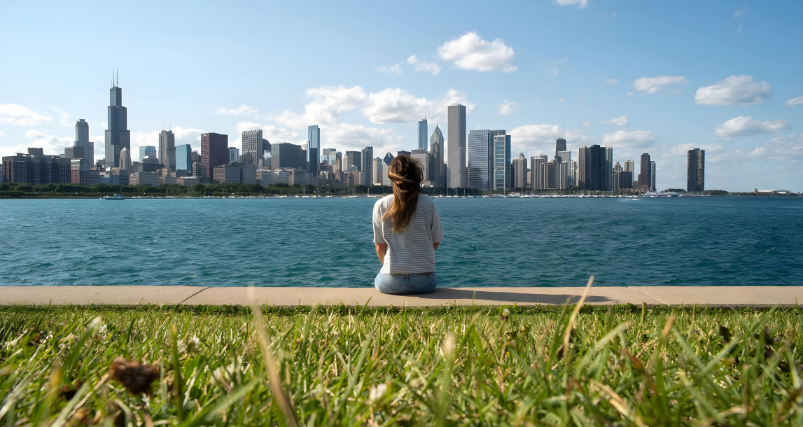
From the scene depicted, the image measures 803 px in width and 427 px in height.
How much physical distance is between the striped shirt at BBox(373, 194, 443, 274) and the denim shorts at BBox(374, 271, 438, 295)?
6cm

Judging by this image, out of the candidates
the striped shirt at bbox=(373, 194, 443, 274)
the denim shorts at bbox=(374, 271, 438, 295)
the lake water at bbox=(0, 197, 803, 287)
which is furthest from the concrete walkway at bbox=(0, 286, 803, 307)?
the lake water at bbox=(0, 197, 803, 287)

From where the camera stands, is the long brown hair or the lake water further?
the lake water

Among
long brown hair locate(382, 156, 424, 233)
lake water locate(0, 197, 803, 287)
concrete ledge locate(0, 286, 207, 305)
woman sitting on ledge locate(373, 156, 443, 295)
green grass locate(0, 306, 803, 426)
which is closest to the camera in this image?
green grass locate(0, 306, 803, 426)

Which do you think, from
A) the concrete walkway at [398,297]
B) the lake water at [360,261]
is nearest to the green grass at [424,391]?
the concrete walkway at [398,297]

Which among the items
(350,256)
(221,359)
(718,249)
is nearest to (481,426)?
(221,359)

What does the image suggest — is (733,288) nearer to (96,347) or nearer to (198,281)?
(96,347)

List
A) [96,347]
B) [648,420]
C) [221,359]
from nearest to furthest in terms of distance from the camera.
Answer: [648,420], [221,359], [96,347]

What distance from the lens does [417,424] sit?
4.03 ft

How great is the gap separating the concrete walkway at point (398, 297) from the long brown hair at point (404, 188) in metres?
0.94

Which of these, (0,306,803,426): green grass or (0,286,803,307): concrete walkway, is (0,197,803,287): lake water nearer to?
(0,286,803,307): concrete walkway

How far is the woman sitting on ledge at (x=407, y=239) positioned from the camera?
220 inches

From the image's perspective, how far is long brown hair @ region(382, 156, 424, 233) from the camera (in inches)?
215

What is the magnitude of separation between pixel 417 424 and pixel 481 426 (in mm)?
164

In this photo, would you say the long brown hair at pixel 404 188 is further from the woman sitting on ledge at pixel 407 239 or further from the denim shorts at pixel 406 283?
the denim shorts at pixel 406 283
